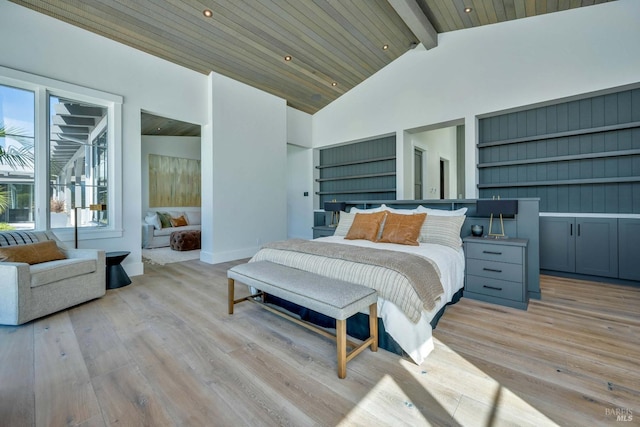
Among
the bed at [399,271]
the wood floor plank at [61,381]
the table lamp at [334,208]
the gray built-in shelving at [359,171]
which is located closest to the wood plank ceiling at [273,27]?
the gray built-in shelving at [359,171]

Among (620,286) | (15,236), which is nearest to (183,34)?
(15,236)

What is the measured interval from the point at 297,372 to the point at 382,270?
89cm

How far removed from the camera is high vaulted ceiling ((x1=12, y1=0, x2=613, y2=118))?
3.34m

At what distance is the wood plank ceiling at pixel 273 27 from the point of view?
334cm

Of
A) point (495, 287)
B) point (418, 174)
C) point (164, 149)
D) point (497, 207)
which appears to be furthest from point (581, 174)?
point (164, 149)

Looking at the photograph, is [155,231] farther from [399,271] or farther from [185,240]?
[399,271]

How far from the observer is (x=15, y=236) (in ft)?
9.30

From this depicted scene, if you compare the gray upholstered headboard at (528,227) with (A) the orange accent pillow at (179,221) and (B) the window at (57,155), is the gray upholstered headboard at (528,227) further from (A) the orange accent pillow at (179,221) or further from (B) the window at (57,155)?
(A) the orange accent pillow at (179,221)

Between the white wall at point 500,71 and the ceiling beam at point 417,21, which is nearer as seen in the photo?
the white wall at point 500,71

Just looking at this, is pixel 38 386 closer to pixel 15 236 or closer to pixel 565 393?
pixel 15 236

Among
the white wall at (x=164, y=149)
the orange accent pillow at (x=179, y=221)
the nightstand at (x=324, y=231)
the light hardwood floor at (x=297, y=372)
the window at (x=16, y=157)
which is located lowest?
the light hardwood floor at (x=297, y=372)

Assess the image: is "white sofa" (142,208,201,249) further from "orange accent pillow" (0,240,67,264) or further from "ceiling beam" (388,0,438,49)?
"ceiling beam" (388,0,438,49)

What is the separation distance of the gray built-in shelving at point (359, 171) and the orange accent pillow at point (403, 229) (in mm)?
2456

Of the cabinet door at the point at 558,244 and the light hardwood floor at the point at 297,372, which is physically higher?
the cabinet door at the point at 558,244
